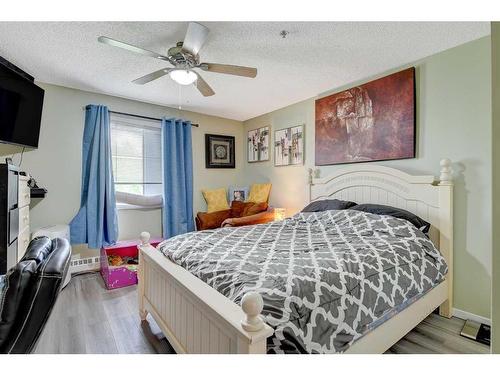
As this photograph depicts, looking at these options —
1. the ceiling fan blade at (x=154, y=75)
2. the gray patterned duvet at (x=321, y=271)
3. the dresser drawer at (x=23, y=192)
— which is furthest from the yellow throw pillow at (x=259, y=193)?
the dresser drawer at (x=23, y=192)

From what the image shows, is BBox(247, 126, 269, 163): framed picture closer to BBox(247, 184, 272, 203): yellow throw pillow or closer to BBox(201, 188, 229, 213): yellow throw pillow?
BBox(247, 184, 272, 203): yellow throw pillow

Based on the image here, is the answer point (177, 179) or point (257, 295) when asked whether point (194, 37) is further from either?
point (177, 179)

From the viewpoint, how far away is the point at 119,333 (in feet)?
6.29

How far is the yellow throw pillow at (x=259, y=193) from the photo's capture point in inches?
159

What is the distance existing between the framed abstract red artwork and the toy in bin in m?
2.53

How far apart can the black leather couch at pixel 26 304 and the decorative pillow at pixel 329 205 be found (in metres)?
2.48

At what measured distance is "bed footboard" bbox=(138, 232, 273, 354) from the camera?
91 centimetres

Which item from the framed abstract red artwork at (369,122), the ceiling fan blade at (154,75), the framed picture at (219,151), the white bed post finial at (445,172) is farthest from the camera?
the framed picture at (219,151)

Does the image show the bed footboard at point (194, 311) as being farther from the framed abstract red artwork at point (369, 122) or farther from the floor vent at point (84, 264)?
the framed abstract red artwork at point (369, 122)

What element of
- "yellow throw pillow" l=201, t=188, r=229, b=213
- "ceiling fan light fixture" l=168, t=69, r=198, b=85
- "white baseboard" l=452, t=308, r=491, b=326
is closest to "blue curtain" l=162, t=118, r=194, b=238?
"yellow throw pillow" l=201, t=188, r=229, b=213

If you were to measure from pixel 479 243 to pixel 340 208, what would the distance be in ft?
3.65

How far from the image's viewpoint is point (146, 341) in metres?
1.81
